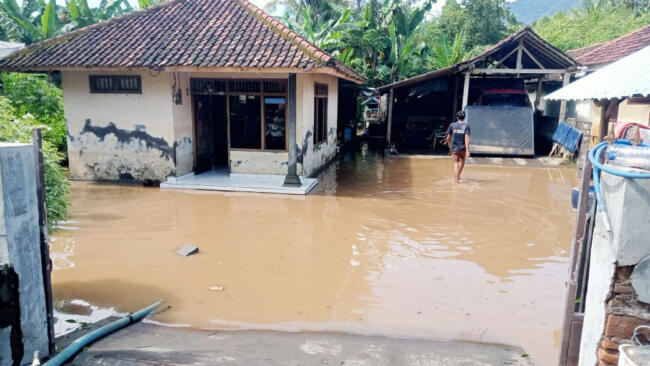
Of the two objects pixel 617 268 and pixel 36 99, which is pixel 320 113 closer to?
pixel 36 99

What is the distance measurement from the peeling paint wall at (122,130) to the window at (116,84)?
0.11 m

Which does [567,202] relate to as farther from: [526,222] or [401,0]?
[401,0]

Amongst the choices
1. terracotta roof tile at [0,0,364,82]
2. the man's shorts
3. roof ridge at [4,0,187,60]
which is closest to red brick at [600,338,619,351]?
terracotta roof tile at [0,0,364,82]

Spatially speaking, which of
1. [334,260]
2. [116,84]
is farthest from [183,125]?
[334,260]

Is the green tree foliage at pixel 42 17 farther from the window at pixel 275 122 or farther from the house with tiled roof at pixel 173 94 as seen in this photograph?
the window at pixel 275 122

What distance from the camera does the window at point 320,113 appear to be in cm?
1209

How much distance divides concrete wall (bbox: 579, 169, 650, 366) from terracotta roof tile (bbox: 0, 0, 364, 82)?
701 centimetres

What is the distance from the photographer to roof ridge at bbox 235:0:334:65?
367 inches

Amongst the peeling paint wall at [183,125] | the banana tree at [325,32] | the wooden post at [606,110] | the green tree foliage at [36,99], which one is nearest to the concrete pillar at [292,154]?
the peeling paint wall at [183,125]

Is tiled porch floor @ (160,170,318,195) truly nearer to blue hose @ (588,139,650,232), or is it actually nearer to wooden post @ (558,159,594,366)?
wooden post @ (558,159,594,366)

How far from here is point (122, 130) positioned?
1080 cm

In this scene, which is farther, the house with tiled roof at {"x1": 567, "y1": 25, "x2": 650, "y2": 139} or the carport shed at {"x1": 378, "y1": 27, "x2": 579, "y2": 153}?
the carport shed at {"x1": 378, "y1": 27, "x2": 579, "y2": 153}

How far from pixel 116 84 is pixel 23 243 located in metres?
8.33

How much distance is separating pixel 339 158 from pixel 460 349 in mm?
12162
